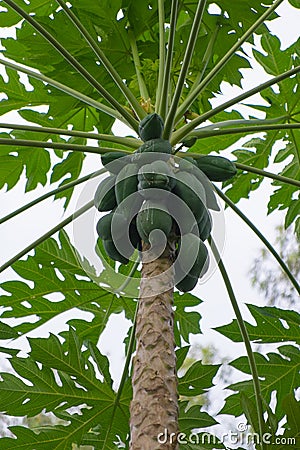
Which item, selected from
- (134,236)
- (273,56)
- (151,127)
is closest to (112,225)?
(134,236)

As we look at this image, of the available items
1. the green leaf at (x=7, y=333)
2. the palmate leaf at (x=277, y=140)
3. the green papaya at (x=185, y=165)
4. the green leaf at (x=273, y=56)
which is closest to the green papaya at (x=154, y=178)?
the green papaya at (x=185, y=165)

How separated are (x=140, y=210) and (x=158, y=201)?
0.16 feet

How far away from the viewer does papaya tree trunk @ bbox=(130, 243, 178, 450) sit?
1.33 meters

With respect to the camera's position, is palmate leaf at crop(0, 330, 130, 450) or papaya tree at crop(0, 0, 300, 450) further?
palmate leaf at crop(0, 330, 130, 450)

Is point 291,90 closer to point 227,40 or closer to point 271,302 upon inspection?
point 227,40

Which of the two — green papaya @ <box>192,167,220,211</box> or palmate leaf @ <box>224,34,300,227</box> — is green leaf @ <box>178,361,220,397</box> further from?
palmate leaf @ <box>224,34,300,227</box>

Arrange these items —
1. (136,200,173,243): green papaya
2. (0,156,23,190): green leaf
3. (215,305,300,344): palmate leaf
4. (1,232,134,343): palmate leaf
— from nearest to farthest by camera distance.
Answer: (136,200,173,243): green papaya, (215,305,300,344): palmate leaf, (1,232,134,343): palmate leaf, (0,156,23,190): green leaf

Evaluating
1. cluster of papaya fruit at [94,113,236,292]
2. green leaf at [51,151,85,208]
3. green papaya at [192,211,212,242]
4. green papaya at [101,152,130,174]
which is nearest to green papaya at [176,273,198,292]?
cluster of papaya fruit at [94,113,236,292]

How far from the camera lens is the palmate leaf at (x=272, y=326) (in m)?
2.12

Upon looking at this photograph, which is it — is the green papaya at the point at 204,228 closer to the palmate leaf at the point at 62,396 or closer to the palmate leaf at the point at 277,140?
the palmate leaf at the point at 62,396

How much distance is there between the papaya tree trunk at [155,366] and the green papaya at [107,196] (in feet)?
0.63

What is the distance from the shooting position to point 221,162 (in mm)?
1764

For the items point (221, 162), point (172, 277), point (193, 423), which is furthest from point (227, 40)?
point (193, 423)

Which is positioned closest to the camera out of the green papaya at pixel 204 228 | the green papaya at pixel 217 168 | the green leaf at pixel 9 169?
the green papaya at pixel 204 228
